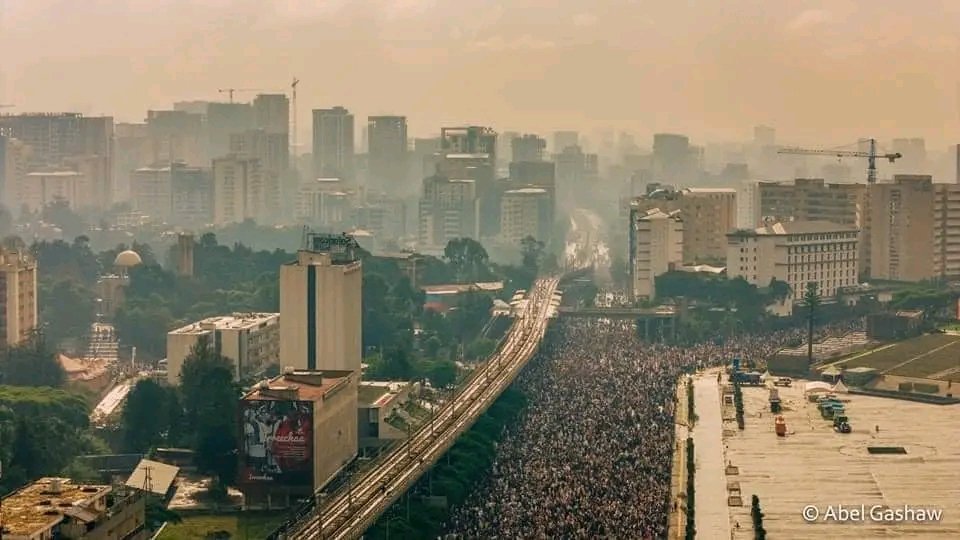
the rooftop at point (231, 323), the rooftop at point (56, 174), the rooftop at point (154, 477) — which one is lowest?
the rooftop at point (154, 477)

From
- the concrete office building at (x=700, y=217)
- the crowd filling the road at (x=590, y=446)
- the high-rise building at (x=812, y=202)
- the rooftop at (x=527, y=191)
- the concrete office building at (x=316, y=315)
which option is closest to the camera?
the crowd filling the road at (x=590, y=446)

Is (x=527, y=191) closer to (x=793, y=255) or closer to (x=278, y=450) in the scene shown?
(x=793, y=255)

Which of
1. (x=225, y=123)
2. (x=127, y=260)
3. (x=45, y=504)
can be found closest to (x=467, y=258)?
(x=127, y=260)

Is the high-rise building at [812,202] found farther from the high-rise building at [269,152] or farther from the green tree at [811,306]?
the high-rise building at [269,152]

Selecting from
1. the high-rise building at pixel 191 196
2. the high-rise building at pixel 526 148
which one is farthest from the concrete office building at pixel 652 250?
the high-rise building at pixel 526 148

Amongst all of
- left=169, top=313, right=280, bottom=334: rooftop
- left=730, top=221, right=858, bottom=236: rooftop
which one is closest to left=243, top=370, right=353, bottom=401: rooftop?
left=169, top=313, right=280, bottom=334: rooftop

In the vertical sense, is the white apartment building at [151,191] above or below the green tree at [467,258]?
above

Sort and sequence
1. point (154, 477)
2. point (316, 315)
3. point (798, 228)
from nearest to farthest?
point (154, 477), point (316, 315), point (798, 228)
